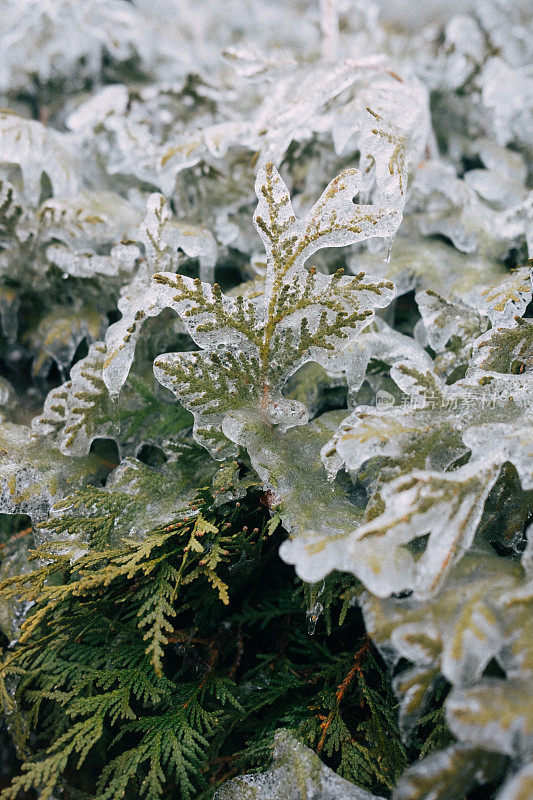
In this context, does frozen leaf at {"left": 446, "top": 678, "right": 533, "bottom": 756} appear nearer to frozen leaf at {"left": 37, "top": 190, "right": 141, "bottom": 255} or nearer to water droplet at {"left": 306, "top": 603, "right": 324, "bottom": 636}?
water droplet at {"left": 306, "top": 603, "right": 324, "bottom": 636}

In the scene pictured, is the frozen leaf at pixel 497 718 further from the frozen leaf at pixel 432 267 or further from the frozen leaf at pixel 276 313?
the frozen leaf at pixel 432 267

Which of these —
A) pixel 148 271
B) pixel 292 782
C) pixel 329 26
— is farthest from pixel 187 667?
pixel 329 26

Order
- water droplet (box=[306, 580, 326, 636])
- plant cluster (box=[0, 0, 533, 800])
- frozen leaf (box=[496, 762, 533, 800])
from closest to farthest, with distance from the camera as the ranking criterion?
frozen leaf (box=[496, 762, 533, 800])
plant cluster (box=[0, 0, 533, 800])
water droplet (box=[306, 580, 326, 636])

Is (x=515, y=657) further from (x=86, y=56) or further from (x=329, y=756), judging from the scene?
(x=86, y=56)

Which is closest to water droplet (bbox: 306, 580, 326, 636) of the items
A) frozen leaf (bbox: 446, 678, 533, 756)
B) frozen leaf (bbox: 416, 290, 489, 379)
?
frozen leaf (bbox: 446, 678, 533, 756)

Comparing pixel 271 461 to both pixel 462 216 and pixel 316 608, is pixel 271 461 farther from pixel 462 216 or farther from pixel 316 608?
pixel 462 216

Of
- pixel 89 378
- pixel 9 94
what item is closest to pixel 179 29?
pixel 9 94

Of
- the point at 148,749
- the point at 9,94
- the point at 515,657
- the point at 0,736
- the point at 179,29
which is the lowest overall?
the point at 0,736
